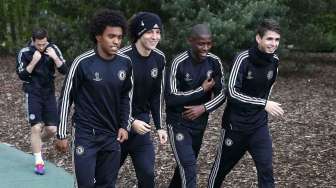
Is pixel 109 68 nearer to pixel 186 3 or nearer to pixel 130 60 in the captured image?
pixel 130 60

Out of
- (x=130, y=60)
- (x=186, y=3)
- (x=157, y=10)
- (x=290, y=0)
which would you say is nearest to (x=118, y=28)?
(x=130, y=60)

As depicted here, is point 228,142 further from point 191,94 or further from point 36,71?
point 36,71

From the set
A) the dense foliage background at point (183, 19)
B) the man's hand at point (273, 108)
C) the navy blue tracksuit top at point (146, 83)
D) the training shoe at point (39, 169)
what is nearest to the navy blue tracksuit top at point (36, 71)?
the training shoe at point (39, 169)

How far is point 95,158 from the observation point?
4.66 m

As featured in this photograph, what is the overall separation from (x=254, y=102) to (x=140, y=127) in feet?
3.25

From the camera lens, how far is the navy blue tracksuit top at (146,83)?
5.20 metres

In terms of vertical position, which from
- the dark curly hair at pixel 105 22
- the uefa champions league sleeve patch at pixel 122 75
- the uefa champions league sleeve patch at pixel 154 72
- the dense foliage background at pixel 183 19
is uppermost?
the dark curly hair at pixel 105 22

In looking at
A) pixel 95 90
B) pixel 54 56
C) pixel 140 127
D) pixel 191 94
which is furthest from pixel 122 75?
pixel 54 56

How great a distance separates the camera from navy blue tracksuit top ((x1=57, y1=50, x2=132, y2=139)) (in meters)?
4.56

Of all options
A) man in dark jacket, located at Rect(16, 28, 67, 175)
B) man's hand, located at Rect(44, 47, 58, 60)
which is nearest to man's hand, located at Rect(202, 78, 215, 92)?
man in dark jacket, located at Rect(16, 28, 67, 175)

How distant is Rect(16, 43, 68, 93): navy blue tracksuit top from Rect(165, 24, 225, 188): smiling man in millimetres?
1912

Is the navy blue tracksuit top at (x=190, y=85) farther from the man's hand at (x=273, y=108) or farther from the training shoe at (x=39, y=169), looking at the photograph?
the training shoe at (x=39, y=169)

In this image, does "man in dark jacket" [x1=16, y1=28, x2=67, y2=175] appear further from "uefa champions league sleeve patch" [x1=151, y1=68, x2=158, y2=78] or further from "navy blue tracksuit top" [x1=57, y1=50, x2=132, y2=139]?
"navy blue tracksuit top" [x1=57, y1=50, x2=132, y2=139]

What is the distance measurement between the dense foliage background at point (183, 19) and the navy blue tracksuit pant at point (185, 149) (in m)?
6.50
